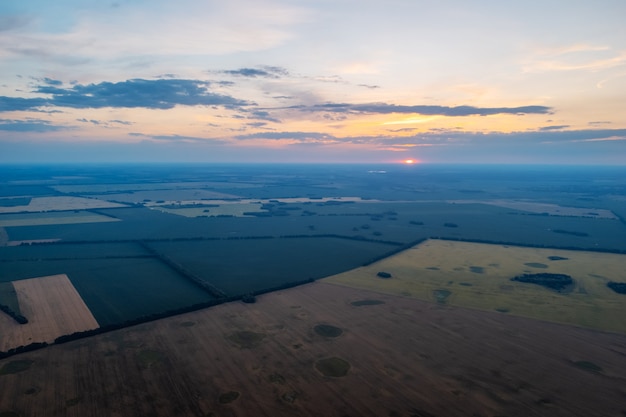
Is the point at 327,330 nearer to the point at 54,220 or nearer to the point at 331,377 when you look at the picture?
the point at 331,377

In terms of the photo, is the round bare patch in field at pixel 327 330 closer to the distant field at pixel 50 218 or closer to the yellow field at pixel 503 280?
the yellow field at pixel 503 280

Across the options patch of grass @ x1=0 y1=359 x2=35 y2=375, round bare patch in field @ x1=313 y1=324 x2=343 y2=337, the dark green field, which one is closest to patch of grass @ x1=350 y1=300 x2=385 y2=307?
round bare patch in field @ x1=313 y1=324 x2=343 y2=337

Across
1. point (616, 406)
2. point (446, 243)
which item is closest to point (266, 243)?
point (446, 243)

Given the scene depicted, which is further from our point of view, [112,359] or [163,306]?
[163,306]

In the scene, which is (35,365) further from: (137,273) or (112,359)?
(137,273)

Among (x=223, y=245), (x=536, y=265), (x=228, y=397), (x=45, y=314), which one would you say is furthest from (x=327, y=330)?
(x=223, y=245)

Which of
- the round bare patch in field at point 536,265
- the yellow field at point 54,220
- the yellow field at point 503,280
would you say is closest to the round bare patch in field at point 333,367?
the yellow field at point 503,280

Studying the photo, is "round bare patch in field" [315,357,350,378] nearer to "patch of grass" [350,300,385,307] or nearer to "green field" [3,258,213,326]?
"patch of grass" [350,300,385,307]
